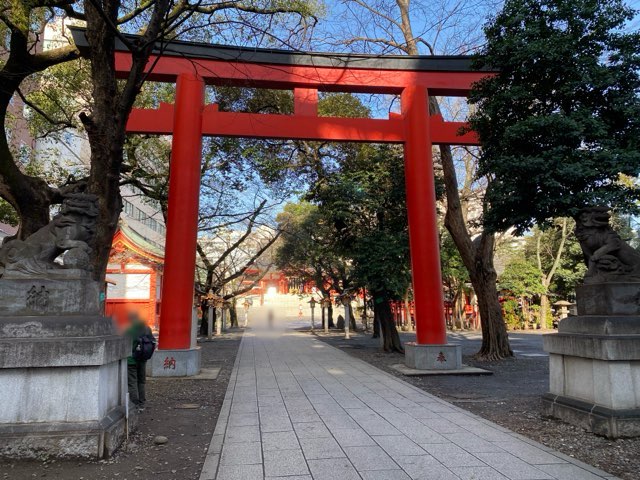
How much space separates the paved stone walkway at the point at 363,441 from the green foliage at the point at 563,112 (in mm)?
→ 3387

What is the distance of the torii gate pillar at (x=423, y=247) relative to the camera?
11312 mm

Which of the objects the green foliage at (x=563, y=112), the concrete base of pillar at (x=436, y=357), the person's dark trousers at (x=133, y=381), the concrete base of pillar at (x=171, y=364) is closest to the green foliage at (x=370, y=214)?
the concrete base of pillar at (x=436, y=357)

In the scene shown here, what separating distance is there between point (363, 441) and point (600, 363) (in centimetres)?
291

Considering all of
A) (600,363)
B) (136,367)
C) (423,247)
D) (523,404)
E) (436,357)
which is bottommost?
(523,404)

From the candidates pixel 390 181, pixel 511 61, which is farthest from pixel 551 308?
pixel 511 61

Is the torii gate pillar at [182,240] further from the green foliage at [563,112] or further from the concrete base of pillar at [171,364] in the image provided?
the green foliage at [563,112]

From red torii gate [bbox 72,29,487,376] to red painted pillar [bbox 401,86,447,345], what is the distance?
0.08ft

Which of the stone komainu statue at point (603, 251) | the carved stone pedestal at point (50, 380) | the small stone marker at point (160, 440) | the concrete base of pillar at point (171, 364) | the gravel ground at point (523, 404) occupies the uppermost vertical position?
the stone komainu statue at point (603, 251)

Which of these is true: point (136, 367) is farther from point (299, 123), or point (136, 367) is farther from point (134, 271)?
point (134, 271)

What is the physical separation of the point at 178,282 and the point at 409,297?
19.8m

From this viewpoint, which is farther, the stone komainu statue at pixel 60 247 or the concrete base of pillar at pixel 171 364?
the concrete base of pillar at pixel 171 364

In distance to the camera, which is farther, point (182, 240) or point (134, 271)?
point (134, 271)

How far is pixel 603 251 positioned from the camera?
19.7ft

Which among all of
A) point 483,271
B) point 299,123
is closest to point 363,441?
point 299,123
